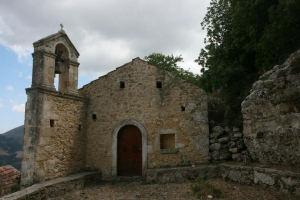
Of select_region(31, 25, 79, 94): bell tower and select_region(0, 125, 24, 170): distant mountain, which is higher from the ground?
select_region(31, 25, 79, 94): bell tower

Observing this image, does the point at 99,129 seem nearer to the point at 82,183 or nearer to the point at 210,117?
the point at 82,183

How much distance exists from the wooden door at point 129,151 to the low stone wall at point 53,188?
1.29 meters

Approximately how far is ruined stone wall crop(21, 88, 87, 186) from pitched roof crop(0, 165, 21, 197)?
0.82 meters

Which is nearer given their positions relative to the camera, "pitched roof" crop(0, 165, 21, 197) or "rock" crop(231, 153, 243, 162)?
"pitched roof" crop(0, 165, 21, 197)

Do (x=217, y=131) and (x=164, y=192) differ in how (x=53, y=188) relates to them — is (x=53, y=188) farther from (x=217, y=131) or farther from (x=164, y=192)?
(x=217, y=131)

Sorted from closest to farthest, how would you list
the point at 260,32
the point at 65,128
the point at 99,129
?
1. the point at 65,128
2. the point at 260,32
3. the point at 99,129

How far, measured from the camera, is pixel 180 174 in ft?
28.2

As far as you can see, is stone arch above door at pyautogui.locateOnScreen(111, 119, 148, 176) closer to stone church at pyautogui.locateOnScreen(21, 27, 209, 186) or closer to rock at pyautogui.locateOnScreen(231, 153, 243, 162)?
stone church at pyautogui.locateOnScreen(21, 27, 209, 186)

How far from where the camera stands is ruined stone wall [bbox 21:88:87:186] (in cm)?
739

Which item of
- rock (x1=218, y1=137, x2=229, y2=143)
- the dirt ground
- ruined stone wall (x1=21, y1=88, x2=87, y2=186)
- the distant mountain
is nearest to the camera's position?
the dirt ground

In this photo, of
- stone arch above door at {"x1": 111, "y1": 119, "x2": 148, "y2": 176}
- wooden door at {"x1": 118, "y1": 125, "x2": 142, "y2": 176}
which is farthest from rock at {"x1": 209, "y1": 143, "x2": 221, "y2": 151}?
wooden door at {"x1": 118, "y1": 125, "x2": 142, "y2": 176}

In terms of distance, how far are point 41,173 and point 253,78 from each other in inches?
350

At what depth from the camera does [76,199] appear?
676 centimetres

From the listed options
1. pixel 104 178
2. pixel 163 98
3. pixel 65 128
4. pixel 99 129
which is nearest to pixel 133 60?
pixel 163 98
